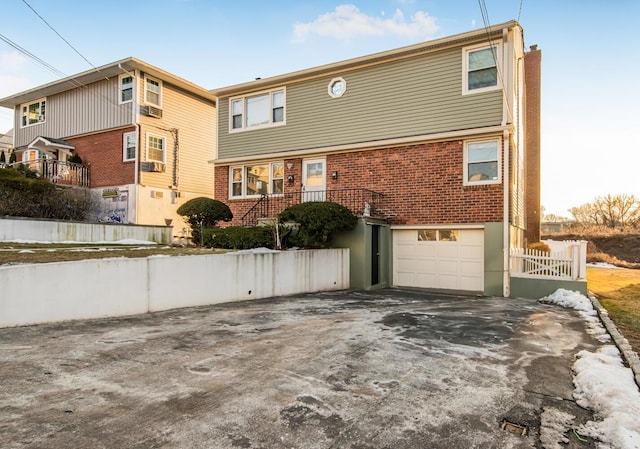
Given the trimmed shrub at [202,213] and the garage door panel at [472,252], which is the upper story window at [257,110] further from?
the garage door panel at [472,252]

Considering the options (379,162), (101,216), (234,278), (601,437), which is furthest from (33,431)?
(101,216)

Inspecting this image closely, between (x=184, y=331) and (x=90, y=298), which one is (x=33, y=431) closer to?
(x=184, y=331)

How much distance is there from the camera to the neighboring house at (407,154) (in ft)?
36.6

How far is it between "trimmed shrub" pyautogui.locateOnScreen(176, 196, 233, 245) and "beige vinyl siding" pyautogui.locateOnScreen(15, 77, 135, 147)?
7.04 meters

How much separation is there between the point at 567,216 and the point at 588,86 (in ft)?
144

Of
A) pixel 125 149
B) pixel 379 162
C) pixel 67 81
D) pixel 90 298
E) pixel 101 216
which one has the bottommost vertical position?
pixel 90 298

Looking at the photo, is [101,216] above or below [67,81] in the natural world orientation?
below

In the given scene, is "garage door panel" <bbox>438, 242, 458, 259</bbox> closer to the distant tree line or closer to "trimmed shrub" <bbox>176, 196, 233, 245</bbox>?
"trimmed shrub" <bbox>176, 196, 233, 245</bbox>

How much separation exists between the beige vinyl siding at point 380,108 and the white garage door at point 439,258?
319 cm

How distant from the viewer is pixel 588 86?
12.3 metres

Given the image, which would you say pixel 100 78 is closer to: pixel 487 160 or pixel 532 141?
pixel 487 160

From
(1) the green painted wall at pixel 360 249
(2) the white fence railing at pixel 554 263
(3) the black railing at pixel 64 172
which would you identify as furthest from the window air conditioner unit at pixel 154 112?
(2) the white fence railing at pixel 554 263

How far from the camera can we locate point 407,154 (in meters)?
12.5

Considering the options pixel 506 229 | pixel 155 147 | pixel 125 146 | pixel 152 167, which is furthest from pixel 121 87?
pixel 506 229
